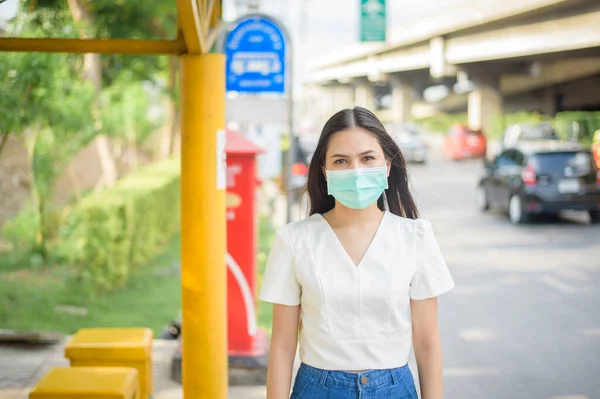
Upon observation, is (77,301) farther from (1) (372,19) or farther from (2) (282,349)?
(1) (372,19)

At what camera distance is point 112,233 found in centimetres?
1019

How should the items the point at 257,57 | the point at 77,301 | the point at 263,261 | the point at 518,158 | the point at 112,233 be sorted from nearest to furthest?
1. the point at 112,233
2. the point at 77,301
3. the point at 257,57
4. the point at 263,261
5. the point at 518,158

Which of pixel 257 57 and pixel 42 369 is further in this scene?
pixel 257 57

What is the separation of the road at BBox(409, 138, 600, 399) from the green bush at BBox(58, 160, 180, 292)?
400cm

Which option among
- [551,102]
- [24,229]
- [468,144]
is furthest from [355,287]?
[551,102]

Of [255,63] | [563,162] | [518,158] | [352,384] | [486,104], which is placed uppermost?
[486,104]

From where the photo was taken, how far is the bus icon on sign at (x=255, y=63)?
10430 millimetres

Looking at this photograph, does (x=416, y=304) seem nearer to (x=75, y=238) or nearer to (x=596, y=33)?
(x=75, y=238)

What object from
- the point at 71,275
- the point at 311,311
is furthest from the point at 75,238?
the point at 311,311

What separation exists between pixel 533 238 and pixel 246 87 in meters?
7.69

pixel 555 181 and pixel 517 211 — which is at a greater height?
pixel 555 181

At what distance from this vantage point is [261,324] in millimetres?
9453


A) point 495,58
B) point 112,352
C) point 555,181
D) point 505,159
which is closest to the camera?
point 112,352

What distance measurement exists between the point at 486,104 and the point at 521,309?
1628 inches
